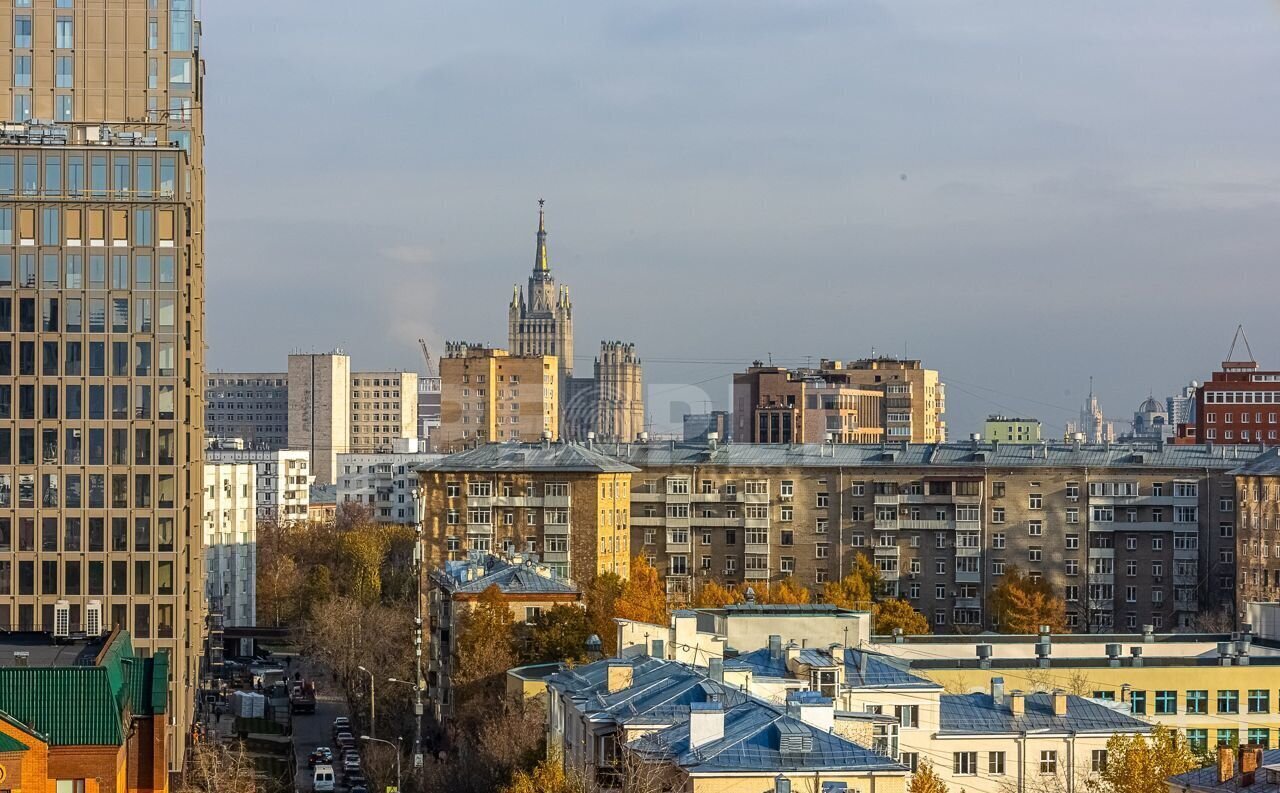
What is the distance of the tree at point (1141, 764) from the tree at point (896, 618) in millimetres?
36355

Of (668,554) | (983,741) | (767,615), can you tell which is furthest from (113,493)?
(668,554)

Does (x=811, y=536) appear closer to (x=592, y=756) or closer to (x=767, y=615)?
(x=767, y=615)

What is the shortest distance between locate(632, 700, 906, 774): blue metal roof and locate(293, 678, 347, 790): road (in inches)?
1196

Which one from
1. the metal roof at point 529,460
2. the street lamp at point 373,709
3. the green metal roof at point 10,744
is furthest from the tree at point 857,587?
the green metal roof at point 10,744

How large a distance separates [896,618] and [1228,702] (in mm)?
27796

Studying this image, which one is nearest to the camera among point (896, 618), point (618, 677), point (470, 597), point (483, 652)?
point (618, 677)

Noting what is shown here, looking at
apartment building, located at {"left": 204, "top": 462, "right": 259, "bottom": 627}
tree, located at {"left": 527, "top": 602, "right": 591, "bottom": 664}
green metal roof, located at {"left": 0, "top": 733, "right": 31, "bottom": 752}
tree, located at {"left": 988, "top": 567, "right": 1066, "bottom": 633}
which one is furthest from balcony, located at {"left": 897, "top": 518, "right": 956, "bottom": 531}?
A: green metal roof, located at {"left": 0, "top": 733, "right": 31, "bottom": 752}

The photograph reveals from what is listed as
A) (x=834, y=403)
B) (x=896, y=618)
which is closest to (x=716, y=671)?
(x=896, y=618)

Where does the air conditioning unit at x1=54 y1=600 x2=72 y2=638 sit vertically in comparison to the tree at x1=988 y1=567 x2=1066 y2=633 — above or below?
above

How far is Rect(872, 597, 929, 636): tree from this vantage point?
84375 millimetres

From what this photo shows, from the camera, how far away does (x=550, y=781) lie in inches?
1772

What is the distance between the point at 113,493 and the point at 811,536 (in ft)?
143

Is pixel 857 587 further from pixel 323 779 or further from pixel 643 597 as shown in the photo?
pixel 323 779

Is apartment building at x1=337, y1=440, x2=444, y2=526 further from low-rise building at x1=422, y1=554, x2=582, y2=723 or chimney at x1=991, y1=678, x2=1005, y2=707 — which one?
chimney at x1=991, y1=678, x2=1005, y2=707
